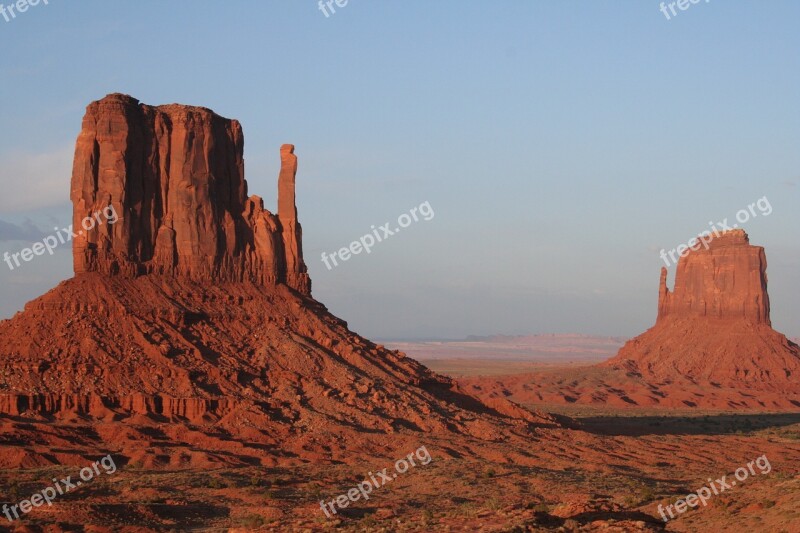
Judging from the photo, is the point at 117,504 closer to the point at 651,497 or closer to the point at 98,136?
the point at 651,497

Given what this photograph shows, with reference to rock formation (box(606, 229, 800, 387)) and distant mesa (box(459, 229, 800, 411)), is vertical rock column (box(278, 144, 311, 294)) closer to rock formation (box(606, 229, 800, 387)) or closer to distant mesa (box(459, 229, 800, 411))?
distant mesa (box(459, 229, 800, 411))

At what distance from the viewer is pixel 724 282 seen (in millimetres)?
121812

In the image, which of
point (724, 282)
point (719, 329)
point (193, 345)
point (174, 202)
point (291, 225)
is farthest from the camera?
point (724, 282)

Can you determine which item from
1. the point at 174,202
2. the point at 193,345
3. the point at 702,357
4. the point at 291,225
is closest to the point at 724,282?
the point at 702,357

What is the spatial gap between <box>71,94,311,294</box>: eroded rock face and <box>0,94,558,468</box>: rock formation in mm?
76

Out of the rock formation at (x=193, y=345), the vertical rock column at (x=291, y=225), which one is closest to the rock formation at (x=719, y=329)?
the rock formation at (x=193, y=345)

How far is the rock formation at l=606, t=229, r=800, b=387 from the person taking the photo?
379 ft

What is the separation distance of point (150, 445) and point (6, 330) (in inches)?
478

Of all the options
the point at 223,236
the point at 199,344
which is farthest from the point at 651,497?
the point at 223,236

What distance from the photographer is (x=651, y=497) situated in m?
33.1

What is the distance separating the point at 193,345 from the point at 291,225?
11.4m

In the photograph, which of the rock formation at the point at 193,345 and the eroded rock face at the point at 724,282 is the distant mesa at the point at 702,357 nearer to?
the eroded rock face at the point at 724,282

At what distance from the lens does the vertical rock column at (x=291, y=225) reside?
63.0 metres

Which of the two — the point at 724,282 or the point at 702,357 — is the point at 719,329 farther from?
the point at 724,282
